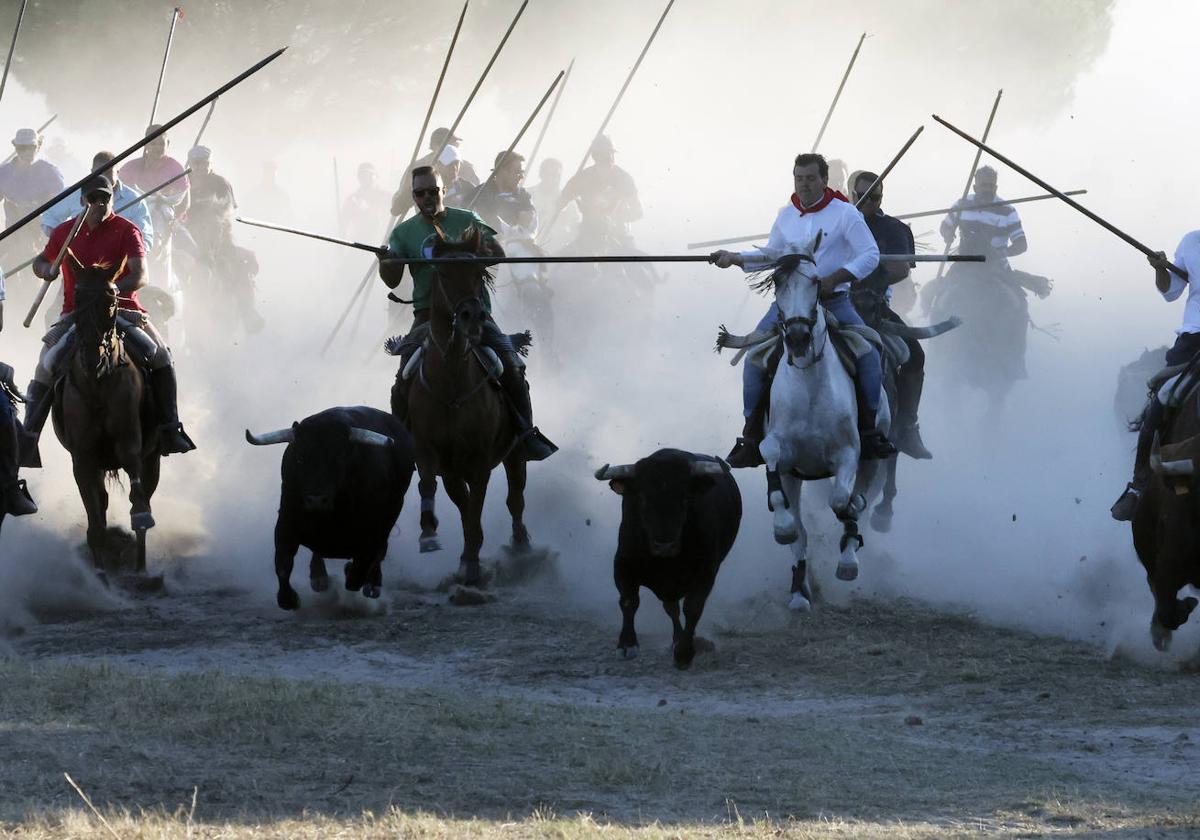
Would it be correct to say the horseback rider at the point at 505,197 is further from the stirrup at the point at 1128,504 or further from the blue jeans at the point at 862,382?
the stirrup at the point at 1128,504

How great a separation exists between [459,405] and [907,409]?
401 cm

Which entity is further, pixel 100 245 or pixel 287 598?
pixel 100 245

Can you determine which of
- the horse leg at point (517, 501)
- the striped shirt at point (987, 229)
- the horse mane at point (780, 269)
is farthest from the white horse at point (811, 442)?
the striped shirt at point (987, 229)

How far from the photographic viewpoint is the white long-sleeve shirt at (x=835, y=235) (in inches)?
583

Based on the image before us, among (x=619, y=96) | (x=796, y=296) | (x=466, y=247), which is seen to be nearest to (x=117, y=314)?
(x=466, y=247)

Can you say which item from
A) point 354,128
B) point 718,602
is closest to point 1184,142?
point 354,128

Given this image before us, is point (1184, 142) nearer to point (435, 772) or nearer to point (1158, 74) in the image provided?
point (1158, 74)

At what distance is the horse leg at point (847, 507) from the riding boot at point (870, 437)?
0.99ft

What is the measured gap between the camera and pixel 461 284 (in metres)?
14.8

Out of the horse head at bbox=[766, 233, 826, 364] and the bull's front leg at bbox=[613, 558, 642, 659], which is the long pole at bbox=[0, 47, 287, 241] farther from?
the bull's front leg at bbox=[613, 558, 642, 659]

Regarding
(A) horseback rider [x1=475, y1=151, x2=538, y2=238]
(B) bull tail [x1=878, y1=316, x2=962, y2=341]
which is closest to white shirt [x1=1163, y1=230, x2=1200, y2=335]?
(B) bull tail [x1=878, y1=316, x2=962, y2=341]

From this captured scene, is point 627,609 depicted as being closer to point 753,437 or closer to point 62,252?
point 753,437

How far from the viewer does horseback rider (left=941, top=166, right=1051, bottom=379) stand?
2422 cm

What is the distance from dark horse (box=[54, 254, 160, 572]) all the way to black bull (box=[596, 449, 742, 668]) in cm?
397
